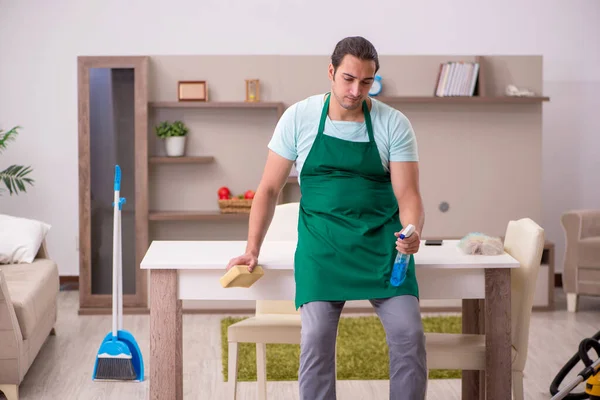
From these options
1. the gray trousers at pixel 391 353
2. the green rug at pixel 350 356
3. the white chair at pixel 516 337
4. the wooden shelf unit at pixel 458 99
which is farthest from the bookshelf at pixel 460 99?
the gray trousers at pixel 391 353

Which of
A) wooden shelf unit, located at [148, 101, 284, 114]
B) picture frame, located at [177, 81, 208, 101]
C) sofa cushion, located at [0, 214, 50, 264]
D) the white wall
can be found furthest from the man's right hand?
the white wall

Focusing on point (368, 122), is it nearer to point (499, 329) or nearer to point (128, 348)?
point (499, 329)

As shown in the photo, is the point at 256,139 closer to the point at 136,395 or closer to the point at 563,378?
the point at 136,395

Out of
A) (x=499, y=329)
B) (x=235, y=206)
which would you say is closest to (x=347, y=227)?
(x=499, y=329)

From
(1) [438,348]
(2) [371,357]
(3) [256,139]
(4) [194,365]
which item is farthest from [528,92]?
(1) [438,348]

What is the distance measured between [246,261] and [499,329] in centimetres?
84

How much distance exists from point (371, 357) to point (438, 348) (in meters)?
1.53

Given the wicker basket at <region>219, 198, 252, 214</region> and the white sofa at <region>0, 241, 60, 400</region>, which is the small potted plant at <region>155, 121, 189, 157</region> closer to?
the wicker basket at <region>219, 198, 252, 214</region>

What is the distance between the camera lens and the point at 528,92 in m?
5.64

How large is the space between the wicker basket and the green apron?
290 cm

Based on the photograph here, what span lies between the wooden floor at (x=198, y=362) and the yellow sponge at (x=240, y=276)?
4.19ft

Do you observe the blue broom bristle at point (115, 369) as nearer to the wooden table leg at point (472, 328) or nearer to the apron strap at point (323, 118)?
the wooden table leg at point (472, 328)

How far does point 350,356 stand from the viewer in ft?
14.3

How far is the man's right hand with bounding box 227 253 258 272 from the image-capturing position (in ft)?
8.52
